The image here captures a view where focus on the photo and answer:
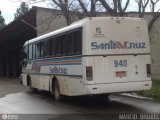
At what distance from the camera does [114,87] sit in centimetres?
1373

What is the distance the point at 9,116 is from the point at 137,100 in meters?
5.66

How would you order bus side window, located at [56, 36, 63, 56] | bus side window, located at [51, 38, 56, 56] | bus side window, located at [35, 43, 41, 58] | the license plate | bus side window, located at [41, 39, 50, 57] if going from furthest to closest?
1. bus side window, located at [35, 43, 41, 58]
2. bus side window, located at [41, 39, 50, 57]
3. bus side window, located at [51, 38, 56, 56]
4. bus side window, located at [56, 36, 63, 56]
5. the license plate

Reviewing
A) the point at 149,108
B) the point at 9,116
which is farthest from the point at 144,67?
the point at 9,116

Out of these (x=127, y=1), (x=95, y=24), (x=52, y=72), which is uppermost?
(x=127, y=1)

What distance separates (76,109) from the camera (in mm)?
14023

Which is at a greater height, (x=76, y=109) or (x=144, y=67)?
(x=144, y=67)

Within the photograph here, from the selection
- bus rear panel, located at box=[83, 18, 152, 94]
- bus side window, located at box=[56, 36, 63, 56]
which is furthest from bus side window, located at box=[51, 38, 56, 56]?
bus rear panel, located at box=[83, 18, 152, 94]

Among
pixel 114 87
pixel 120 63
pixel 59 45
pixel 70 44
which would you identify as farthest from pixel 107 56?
pixel 59 45

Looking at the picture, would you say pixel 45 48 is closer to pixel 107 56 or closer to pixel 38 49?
pixel 38 49

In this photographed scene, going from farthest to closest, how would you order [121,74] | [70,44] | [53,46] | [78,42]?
[53,46] < [70,44] < [78,42] < [121,74]

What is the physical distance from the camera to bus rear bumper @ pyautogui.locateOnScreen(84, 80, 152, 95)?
13.5 metres

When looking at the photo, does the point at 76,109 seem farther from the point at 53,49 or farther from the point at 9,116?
the point at 53,49

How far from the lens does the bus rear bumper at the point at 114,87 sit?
13453 mm

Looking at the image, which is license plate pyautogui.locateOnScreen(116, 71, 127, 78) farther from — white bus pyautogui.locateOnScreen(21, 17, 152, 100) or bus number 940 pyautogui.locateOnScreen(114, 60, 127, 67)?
bus number 940 pyautogui.locateOnScreen(114, 60, 127, 67)
